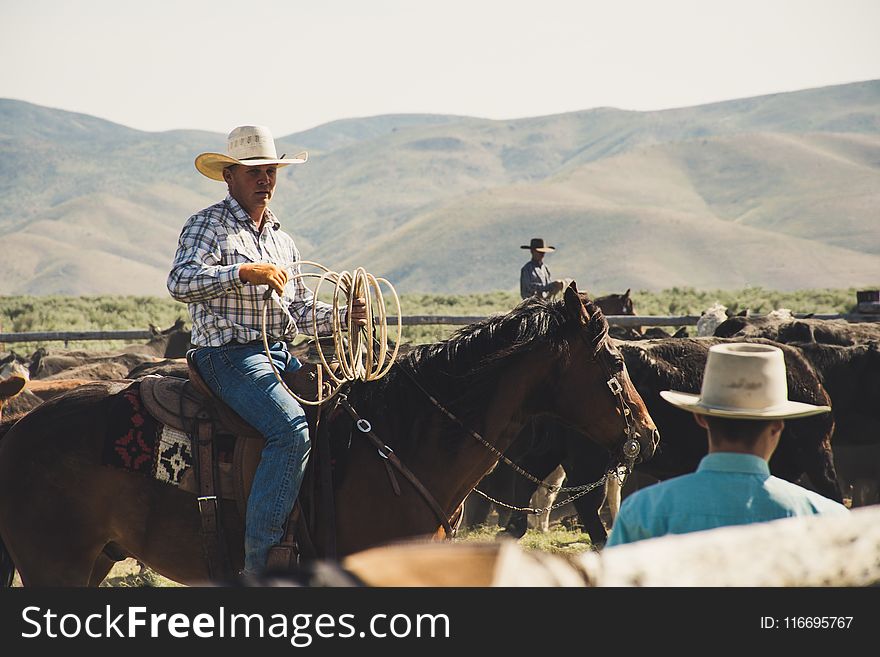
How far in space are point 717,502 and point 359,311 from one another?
270cm

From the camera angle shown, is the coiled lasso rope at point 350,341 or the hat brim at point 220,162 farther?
the hat brim at point 220,162

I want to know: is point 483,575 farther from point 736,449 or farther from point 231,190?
point 231,190

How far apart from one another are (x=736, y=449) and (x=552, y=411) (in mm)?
2297

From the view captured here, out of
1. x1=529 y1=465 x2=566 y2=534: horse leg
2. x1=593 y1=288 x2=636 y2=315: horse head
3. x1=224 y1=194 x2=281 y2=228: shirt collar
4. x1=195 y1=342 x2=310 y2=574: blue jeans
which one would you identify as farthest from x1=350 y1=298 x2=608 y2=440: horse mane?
x1=593 y1=288 x2=636 y2=315: horse head

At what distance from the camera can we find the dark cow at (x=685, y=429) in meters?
7.65

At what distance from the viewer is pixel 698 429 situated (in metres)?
7.89

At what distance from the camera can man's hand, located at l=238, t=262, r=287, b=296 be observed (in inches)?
167

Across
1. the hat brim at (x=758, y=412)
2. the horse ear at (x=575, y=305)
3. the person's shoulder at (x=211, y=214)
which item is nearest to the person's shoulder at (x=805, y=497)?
the hat brim at (x=758, y=412)

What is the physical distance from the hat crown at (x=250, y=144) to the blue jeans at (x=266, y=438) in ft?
3.28

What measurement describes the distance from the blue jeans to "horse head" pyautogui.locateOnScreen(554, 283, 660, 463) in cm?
134

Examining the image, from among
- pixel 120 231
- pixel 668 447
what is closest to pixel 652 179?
pixel 120 231

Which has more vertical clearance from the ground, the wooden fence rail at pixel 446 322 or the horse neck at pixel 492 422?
the horse neck at pixel 492 422

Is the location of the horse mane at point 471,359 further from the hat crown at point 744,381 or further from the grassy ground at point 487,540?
the grassy ground at point 487,540

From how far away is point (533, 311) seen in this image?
4914 mm
